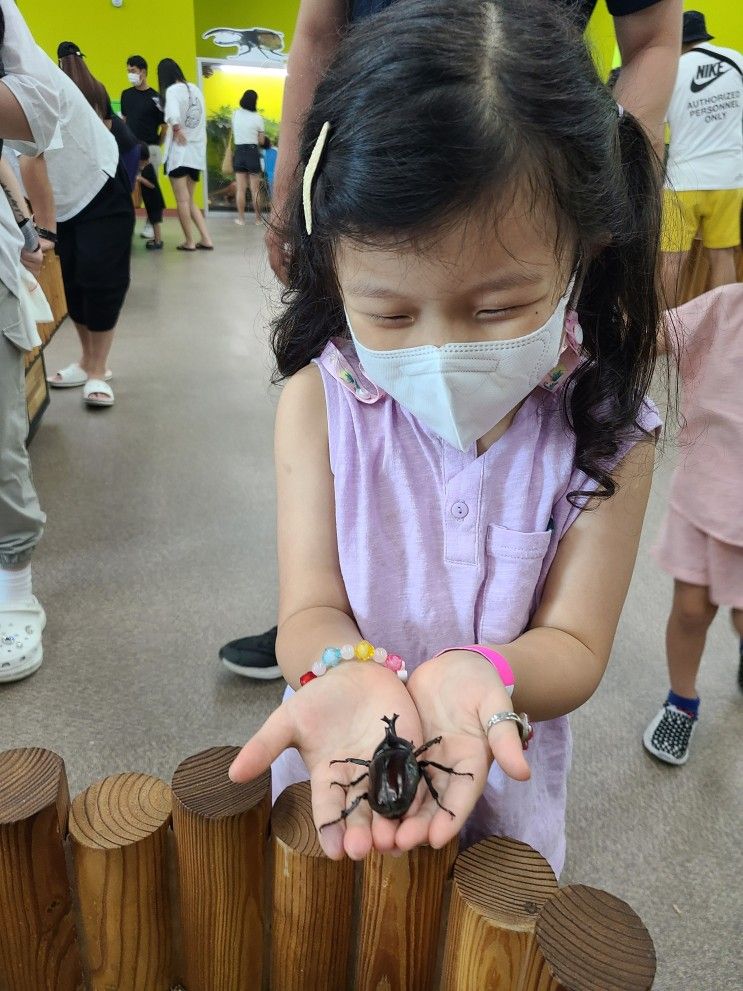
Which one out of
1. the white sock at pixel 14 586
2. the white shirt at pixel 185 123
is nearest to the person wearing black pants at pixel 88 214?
the white sock at pixel 14 586

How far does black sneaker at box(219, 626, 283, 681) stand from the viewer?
80.1 inches

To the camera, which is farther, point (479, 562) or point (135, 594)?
point (135, 594)

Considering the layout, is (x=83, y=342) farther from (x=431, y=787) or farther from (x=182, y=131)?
(x=182, y=131)

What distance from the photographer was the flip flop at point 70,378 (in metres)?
4.10

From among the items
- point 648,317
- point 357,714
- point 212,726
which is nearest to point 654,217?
point 648,317

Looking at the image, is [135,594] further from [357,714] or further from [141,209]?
[141,209]

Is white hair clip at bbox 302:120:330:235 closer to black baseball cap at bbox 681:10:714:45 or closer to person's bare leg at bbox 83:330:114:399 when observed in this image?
person's bare leg at bbox 83:330:114:399

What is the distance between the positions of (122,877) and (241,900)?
5.2 inches

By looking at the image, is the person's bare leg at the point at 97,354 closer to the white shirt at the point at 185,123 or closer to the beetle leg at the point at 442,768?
the beetle leg at the point at 442,768

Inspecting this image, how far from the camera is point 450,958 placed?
75 centimetres

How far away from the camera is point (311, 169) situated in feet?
2.55

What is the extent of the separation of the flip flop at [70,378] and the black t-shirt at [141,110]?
17.6 ft

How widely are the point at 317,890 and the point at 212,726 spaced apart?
1.19 m

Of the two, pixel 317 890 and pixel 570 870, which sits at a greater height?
pixel 317 890
